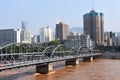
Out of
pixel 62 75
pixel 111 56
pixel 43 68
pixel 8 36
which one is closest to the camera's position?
pixel 62 75

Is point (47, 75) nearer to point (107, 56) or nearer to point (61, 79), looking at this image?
point (61, 79)

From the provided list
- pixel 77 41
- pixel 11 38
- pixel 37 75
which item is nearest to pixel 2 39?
pixel 11 38

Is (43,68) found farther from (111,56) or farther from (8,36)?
(8,36)

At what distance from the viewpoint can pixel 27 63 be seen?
5003 centimetres

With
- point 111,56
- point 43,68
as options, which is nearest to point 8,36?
point 111,56

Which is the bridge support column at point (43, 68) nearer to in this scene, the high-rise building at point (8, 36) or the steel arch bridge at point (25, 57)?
the steel arch bridge at point (25, 57)

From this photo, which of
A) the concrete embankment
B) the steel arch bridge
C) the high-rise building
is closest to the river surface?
the steel arch bridge

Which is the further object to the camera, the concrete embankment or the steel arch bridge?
the concrete embankment

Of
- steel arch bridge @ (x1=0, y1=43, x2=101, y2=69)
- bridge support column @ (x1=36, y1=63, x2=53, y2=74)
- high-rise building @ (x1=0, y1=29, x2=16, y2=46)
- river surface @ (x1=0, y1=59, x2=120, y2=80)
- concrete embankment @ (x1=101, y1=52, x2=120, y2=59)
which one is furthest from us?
high-rise building @ (x1=0, y1=29, x2=16, y2=46)

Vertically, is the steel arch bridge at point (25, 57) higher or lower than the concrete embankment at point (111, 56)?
higher

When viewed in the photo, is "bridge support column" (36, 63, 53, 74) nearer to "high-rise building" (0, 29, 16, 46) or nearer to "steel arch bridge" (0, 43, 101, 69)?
"steel arch bridge" (0, 43, 101, 69)

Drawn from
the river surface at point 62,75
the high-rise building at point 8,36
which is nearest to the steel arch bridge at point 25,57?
the river surface at point 62,75

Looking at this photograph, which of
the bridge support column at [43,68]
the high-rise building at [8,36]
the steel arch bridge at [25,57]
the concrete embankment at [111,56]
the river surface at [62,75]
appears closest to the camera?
the steel arch bridge at [25,57]

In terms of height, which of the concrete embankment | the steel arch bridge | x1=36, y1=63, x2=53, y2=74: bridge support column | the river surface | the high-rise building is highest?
the high-rise building
